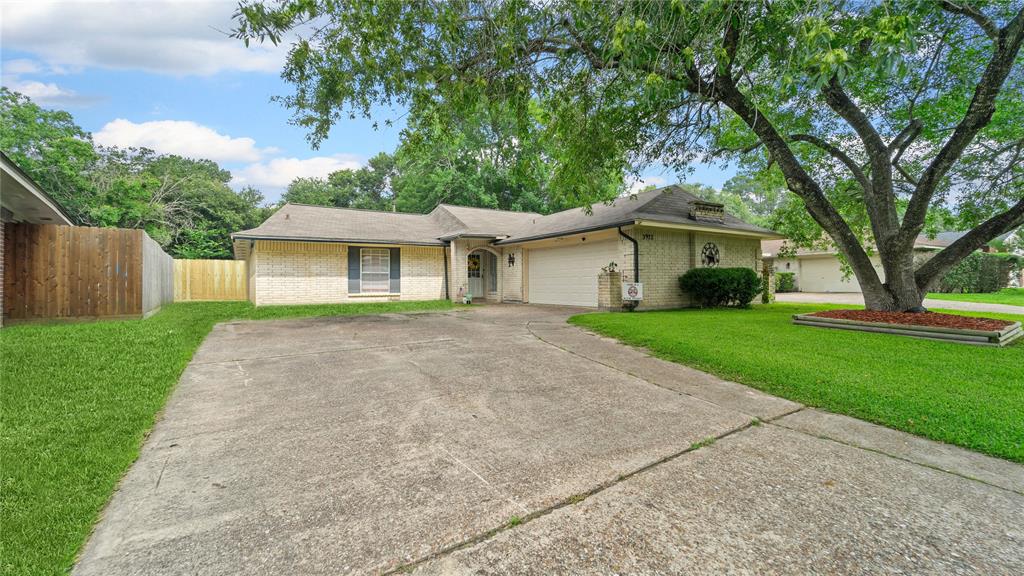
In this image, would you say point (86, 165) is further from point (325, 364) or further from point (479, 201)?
point (325, 364)

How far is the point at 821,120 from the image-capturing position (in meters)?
11.0

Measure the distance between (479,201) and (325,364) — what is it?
76.7 ft

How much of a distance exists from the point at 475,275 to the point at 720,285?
988cm

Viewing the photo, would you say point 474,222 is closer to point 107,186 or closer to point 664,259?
point 664,259

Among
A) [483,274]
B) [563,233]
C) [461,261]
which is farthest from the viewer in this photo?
[483,274]

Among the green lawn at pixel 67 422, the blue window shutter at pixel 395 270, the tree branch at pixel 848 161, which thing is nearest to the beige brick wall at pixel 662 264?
the tree branch at pixel 848 161

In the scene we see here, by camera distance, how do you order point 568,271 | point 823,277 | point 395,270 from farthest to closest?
point 823,277
point 395,270
point 568,271

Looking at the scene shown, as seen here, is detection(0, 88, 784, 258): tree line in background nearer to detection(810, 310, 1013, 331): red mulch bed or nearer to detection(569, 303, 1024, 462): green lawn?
detection(810, 310, 1013, 331): red mulch bed

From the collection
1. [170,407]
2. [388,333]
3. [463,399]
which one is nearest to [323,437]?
[463,399]

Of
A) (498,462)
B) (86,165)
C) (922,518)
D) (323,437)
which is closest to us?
(922,518)

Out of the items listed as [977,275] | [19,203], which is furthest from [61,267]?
[977,275]

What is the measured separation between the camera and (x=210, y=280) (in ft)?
61.2

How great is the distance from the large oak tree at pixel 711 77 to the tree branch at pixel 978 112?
23 mm

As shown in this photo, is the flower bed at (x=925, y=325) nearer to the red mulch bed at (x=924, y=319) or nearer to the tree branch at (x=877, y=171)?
the red mulch bed at (x=924, y=319)
